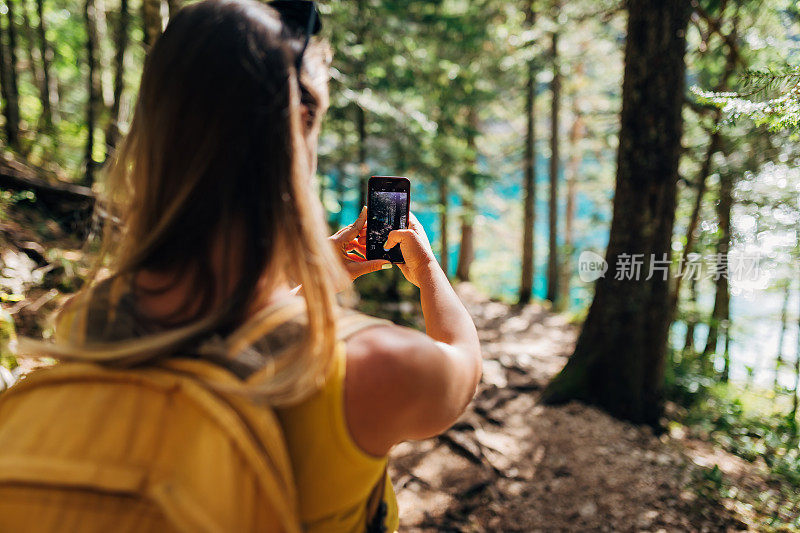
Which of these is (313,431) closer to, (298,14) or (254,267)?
(254,267)

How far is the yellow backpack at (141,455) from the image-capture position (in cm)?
74

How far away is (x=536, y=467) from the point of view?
13.8ft

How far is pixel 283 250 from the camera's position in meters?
0.96

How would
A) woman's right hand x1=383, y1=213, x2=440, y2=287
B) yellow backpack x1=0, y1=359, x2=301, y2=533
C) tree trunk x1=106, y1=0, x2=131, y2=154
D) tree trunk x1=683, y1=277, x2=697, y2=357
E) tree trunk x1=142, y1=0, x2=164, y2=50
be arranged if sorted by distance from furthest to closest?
tree trunk x1=683, y1=277, x2=697, y2=357 < tree trunk x1=106, y1=0, x2=131, y2=154 < tree trunk x1=142, y1=0, x2=164, y2=50 < woman's right hand x1=383, y1=213, x2=440, y2=287 < yellow backpack x1=0, y1=359, x2=301, y2=533

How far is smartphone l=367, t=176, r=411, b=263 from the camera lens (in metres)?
1.84

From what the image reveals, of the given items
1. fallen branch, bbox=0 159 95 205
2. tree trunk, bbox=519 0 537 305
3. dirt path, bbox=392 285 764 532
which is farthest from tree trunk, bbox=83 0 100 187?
tree trunk, bbox=519 0 537 305

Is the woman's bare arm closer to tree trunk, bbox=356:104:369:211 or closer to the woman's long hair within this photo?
the woman's long hair

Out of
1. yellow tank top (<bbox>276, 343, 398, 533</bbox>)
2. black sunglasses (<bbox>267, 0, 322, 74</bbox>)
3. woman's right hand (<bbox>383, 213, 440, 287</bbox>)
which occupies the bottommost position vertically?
yellow tank top (<bbox>276, 343, 398, 533</bbox>)

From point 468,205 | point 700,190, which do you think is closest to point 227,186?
point 700,190

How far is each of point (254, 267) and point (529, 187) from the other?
44.6ft

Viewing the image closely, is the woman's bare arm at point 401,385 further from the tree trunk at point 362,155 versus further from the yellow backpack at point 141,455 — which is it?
the tree trunk at point 362,155

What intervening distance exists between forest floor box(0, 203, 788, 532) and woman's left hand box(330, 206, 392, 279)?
2.68 m

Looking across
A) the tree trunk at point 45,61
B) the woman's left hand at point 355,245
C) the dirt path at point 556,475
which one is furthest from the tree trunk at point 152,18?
the dirt path at point 556,475

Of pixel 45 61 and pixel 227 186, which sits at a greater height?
pixel 45 61
